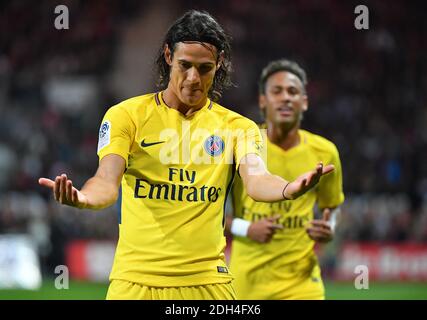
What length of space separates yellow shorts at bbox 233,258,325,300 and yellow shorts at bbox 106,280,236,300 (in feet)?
7.07

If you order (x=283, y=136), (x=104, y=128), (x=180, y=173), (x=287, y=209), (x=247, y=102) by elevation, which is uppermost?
(x=247, y=102)

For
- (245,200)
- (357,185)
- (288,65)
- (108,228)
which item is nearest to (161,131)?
(245,200)

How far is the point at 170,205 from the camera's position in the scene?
4.48 meters

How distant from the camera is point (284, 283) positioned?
21.6 ft

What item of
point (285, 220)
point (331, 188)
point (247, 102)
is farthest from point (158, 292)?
point (247, 102)

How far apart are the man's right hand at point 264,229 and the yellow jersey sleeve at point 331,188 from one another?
0.51 metres

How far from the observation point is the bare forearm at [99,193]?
4027 mm

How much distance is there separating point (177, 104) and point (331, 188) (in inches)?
97.9

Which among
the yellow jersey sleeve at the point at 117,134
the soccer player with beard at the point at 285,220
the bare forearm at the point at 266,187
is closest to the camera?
the bare forearm at the point at 266,187

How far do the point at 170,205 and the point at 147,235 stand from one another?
21cm

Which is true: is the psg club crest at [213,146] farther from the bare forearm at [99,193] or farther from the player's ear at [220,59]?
the bare forearm at [99,193]

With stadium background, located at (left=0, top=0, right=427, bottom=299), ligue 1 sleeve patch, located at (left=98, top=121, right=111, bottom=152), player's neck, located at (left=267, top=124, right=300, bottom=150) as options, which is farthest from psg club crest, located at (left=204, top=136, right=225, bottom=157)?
stadium background, located at (left=0, top=0, right=427, bottom=299)

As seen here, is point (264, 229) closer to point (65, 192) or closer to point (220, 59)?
point (220, 59)

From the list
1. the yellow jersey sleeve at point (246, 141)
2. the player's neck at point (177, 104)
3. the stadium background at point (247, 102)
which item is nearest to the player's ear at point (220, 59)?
the player's neck at point (177, 104)
